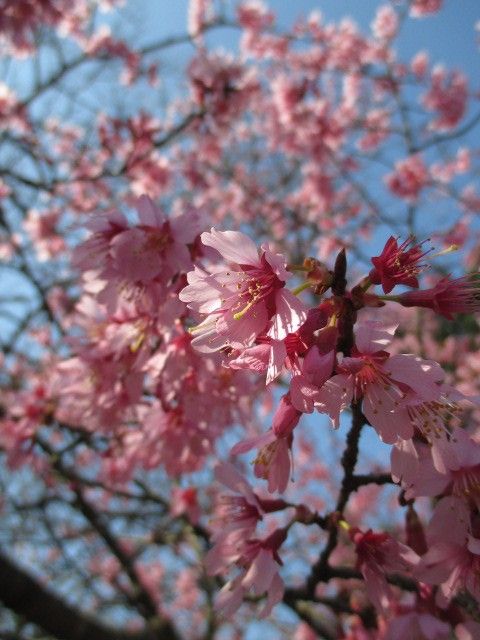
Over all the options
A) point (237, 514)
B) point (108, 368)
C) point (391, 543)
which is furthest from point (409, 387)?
point (108, 368)

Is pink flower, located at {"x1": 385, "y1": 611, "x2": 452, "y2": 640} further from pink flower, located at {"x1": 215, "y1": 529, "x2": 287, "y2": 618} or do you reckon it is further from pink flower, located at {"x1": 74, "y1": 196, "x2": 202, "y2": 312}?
pink flower, located at {"x1": 74, "y1": 196, "x2": 202, "y2": 312}

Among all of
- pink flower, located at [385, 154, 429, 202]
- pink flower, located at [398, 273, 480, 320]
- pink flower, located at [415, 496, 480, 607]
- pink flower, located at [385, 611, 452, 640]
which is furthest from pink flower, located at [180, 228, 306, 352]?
pink flower, located at [385, 154, 429, 202]

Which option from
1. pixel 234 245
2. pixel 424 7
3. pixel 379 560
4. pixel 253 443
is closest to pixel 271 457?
pixel 253 443

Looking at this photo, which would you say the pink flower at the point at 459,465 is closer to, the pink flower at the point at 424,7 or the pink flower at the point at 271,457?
the pink flower at the point at 271,457

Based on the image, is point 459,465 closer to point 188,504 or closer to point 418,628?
point 418,628

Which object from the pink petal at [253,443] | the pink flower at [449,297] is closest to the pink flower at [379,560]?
the pink petal at [253,443]
